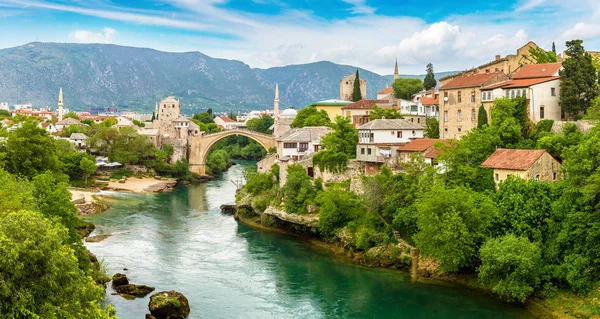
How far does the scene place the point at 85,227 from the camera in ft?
143

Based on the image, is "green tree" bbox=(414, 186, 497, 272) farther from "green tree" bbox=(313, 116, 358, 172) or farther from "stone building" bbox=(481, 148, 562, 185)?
"green tree" bbox=(313, 116, 358, 172)

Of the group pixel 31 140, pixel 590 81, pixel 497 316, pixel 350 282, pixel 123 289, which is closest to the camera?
pixel 497 316

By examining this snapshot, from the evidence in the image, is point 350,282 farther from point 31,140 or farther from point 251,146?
point 251,146

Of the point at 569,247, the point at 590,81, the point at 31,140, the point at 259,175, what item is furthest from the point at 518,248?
the point at 31,140

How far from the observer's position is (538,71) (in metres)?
41.0

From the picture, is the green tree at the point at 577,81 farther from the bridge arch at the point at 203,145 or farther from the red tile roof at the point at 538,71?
the bridge arch at the point at 203,145

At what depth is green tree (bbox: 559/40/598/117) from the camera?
125 feet

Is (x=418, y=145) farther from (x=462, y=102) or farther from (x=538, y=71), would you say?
(x=538, y=71)

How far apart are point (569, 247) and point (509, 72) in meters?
23.1

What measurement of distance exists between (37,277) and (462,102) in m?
35.4

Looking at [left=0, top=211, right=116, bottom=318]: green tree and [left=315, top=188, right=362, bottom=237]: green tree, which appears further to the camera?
[left=315, top=188, right=362, bottom=237]: green tree

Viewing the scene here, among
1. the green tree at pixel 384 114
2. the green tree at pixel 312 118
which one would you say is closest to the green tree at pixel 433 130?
the green tree at pixel 384 114

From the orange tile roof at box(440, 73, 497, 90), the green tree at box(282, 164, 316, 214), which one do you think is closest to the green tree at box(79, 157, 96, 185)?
the green tree at box(282, 164, 316, 214)

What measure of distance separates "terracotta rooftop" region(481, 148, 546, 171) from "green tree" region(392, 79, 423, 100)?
1435 inches
